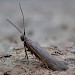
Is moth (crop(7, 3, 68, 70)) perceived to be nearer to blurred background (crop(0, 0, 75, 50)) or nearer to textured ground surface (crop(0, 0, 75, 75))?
textured ground surface (crop(0, 0, 75, 75))

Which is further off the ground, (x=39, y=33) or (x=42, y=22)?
(x=42, y=22)

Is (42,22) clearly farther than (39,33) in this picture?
Yes

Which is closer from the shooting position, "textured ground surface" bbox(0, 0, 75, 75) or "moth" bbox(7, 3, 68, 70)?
"moth" bbox(7, 3, 68, 70)

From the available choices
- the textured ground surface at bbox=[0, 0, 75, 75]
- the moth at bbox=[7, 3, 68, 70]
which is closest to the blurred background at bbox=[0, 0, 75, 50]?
the textured ground surface at bbox=[0, 0, 75, 75]

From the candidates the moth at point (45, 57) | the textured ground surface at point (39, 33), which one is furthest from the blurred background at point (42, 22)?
the moth at point (45, 57)

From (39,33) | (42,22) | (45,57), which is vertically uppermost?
(42,22)

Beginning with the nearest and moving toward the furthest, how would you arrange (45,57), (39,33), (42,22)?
(45,57) → (39,33) → (42,22)

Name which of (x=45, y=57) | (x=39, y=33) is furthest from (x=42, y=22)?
(x=45, y=57)

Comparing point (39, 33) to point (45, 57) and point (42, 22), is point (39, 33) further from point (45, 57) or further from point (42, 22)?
point (45, 57)
